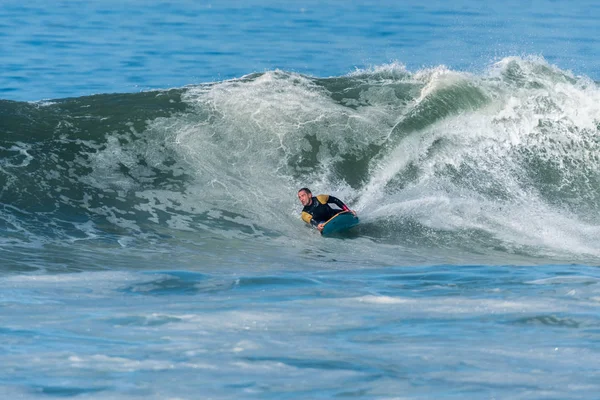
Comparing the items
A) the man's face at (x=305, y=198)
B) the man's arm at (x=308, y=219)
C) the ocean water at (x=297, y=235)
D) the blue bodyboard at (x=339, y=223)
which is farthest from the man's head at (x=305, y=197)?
the blue bodyboard at (x=339, y=223)

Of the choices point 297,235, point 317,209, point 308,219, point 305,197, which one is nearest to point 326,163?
point 305,197

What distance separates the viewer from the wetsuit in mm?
12469

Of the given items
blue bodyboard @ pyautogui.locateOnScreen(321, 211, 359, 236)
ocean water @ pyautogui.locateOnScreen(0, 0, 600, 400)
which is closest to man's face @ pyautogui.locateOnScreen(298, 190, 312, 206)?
ocean water @ pyautogui.locateOnScreen(0, 0, 600, 400)

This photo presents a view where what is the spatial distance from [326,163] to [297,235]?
3125 mm

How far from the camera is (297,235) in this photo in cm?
1244

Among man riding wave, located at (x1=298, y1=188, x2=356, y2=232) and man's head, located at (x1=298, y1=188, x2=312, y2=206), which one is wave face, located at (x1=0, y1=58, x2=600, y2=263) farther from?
man's head, located at (x1=298, y1=188, x2=312, y2=206)

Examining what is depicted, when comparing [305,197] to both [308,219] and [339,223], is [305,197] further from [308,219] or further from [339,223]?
[339,223]

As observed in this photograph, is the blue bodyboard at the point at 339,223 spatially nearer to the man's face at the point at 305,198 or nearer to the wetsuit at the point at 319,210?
the wetsuit at the point at 319,210

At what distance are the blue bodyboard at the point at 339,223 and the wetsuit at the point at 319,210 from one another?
0.68ft

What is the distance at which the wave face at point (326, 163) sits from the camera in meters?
12.2

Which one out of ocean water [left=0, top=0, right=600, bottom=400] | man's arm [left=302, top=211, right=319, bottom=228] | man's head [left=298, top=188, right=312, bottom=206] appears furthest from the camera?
man's head [left=298, top=188, right=312, bottom=206]

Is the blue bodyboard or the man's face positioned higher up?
the man's face

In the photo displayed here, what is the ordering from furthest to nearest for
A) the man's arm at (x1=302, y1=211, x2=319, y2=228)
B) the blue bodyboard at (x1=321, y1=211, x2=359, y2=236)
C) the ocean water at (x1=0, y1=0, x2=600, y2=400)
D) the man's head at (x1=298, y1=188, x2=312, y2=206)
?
1. the man's head at (x1=298, y1=188, x2=312, y2=206)
2. the man's arm at (x1=302, y1=211, x2=319, y2=228)
3. the blue bodyboard at (x1=321, y1=211, x2=359, y2=236)
4. the ocean water at (x1=0, y1=0, x2=600, y2=400)

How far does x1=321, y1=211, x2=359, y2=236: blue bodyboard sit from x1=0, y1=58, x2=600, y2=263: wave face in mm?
234
